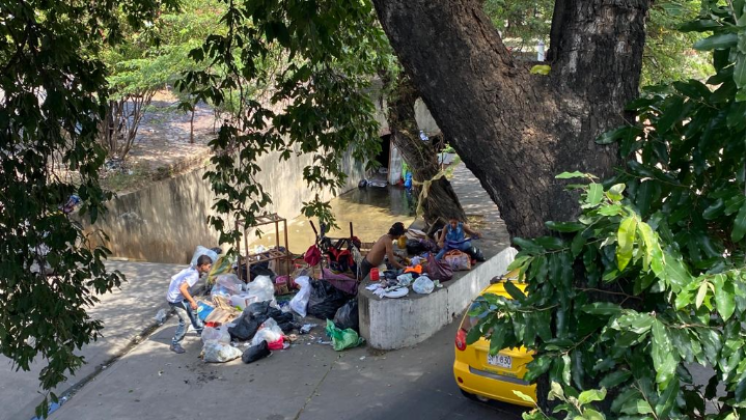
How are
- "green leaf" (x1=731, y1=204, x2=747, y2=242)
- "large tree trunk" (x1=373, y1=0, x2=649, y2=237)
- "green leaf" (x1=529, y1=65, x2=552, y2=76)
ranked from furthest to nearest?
"green leaf" (x1=529, y1=65, x2=552, y2=76) < "large tree trunk" (x1=373, y1=0, x2=649, y2=237) < "green leaf" (x1=731, y1=204, x2=747, y2=242)

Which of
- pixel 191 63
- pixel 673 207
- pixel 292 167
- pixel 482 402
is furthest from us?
pixel 292 167

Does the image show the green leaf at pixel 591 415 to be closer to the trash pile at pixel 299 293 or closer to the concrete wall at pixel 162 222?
the trash pile at pixel 299 293

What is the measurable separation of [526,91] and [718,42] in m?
1.22

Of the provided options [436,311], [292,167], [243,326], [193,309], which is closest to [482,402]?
[436,311]

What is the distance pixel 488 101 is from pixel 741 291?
4.73 feet

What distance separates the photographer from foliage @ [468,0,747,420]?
90.2 inches

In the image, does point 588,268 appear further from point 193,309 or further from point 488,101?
point 193,309

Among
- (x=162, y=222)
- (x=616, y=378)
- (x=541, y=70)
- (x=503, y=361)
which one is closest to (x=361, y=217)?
(x=162, y=222)

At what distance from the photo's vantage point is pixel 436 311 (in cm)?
933

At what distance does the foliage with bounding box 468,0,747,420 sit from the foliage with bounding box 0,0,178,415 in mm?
2968

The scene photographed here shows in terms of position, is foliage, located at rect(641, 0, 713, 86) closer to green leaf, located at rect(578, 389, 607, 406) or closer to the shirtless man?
the shirtless man

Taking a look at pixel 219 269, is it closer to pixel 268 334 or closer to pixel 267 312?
pixel 267 312

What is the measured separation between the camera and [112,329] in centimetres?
1012

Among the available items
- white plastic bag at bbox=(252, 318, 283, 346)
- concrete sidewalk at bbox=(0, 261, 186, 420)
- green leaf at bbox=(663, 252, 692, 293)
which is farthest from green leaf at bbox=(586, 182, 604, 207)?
white plastic bag at bbox=(252, 318, 283, 346)
